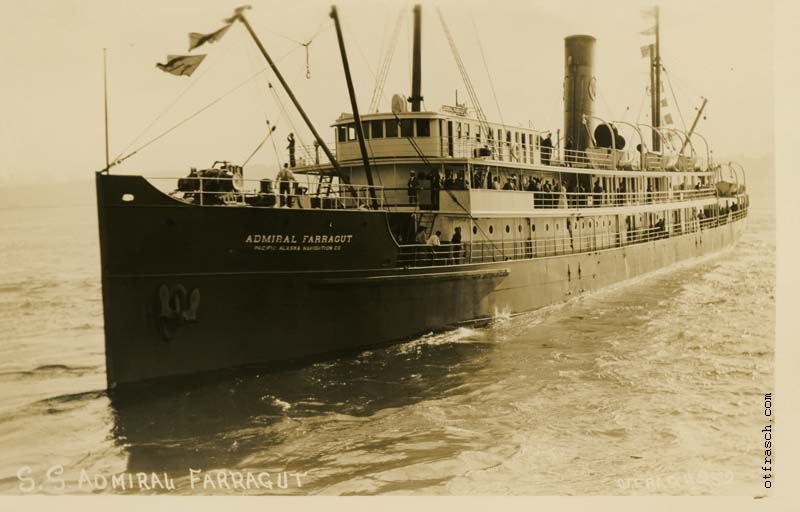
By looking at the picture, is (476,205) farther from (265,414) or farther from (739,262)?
(739,262)

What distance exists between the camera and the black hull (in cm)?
1075

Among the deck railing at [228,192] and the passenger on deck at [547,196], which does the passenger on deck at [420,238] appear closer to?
the deck railing at [228,192]

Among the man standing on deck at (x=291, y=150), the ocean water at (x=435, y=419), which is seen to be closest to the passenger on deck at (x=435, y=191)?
the ocean water at (x=435, y=419)

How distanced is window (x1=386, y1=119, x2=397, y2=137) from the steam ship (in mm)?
56

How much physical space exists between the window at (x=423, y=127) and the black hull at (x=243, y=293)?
11.6 feet

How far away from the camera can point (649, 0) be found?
989 cm

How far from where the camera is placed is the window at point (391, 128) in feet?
53.1

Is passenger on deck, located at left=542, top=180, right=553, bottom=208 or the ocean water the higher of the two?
passenger on deck, located at left=542, top=180, right=553, bottom=208

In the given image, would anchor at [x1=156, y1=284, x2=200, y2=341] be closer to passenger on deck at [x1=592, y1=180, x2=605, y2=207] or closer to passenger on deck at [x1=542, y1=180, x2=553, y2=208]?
passenger on deck at [x1=542, y1=180, x2=553, y2=208]

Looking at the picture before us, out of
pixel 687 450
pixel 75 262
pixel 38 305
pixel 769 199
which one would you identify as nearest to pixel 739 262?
pixel 769 199

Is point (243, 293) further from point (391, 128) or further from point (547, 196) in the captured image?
point (547, 196)

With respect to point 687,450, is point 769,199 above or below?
above

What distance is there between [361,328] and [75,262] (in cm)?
2443

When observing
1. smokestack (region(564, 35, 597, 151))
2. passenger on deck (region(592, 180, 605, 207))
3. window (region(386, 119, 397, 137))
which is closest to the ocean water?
Answer: window (region(386, 119, 397, 137))
